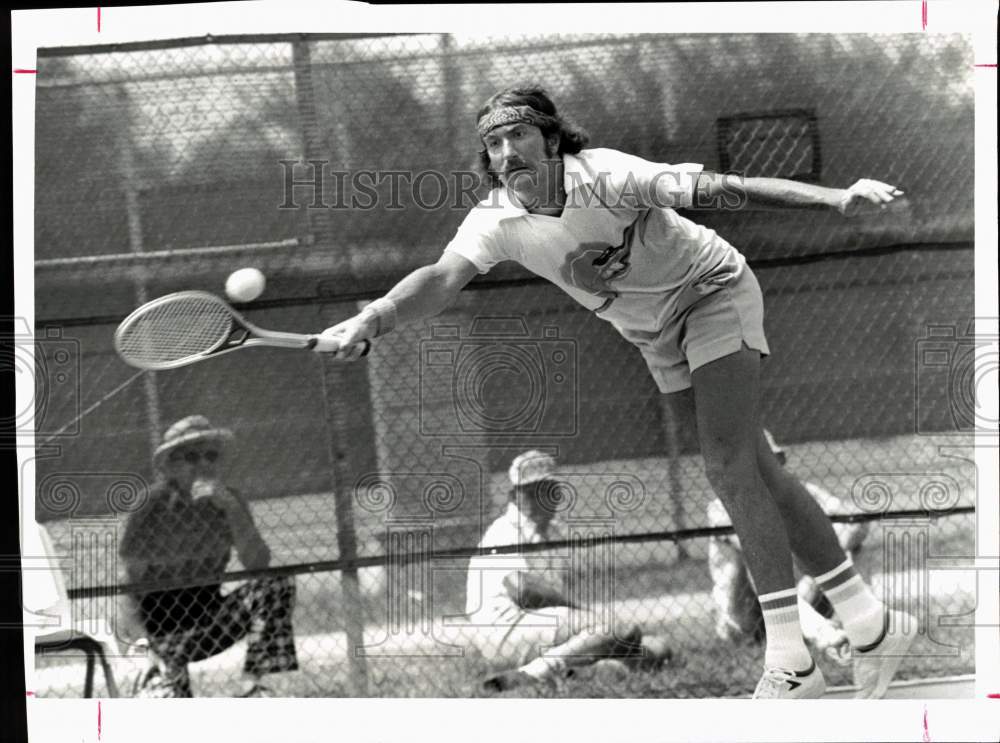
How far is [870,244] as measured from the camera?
411 centimetres

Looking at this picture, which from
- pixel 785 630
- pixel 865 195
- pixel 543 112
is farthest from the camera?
pixel 543 112

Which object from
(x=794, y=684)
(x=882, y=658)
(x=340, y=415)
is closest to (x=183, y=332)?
(x=340, y=415)

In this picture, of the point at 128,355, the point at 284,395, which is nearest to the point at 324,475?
the point at 284,395

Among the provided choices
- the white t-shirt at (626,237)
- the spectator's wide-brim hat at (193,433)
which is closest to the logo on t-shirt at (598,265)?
the white t-shirt at (626,237)

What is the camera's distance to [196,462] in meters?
4.06

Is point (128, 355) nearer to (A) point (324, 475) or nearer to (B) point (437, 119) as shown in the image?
(A) point (324, 475)

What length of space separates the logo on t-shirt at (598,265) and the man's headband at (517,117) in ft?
1.25

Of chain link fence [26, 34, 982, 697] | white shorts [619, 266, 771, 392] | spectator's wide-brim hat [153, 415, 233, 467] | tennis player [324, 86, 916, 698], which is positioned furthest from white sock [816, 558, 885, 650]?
spectator's wide-brim hat [153, 415, 233, 467]

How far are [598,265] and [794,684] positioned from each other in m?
1.33

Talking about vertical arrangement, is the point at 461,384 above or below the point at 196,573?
above

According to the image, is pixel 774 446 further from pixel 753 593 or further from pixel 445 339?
pixel 445 339

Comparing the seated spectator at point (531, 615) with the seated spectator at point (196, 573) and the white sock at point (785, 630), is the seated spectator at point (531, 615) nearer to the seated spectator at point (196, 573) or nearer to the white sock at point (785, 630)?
the white sock at point (785, 630)

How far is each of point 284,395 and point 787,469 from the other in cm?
156

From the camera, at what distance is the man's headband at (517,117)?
386 centimetres
